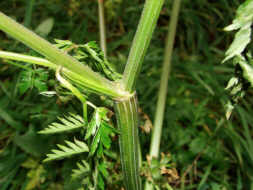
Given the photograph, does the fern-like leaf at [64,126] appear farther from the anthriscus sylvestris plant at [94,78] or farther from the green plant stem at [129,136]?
the green plant stem at [129,136]

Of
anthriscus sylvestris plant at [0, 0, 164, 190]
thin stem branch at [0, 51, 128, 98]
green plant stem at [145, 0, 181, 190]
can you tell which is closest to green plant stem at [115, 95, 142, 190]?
anthriscus sylvestris plant at [0, 0, 164, 190]

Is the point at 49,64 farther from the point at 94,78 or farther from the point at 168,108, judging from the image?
the point at 168,108

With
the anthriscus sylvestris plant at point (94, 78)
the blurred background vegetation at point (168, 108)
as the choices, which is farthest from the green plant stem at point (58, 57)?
the blurred background vegetation at point (168, 108)

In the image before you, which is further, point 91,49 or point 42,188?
point 42,188

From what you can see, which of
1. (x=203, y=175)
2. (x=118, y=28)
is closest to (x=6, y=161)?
(x=203, y=175)

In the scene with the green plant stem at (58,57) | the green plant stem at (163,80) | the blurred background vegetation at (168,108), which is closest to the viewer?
the green plant stem at (58,57)

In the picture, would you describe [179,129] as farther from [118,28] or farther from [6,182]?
[118,28]
